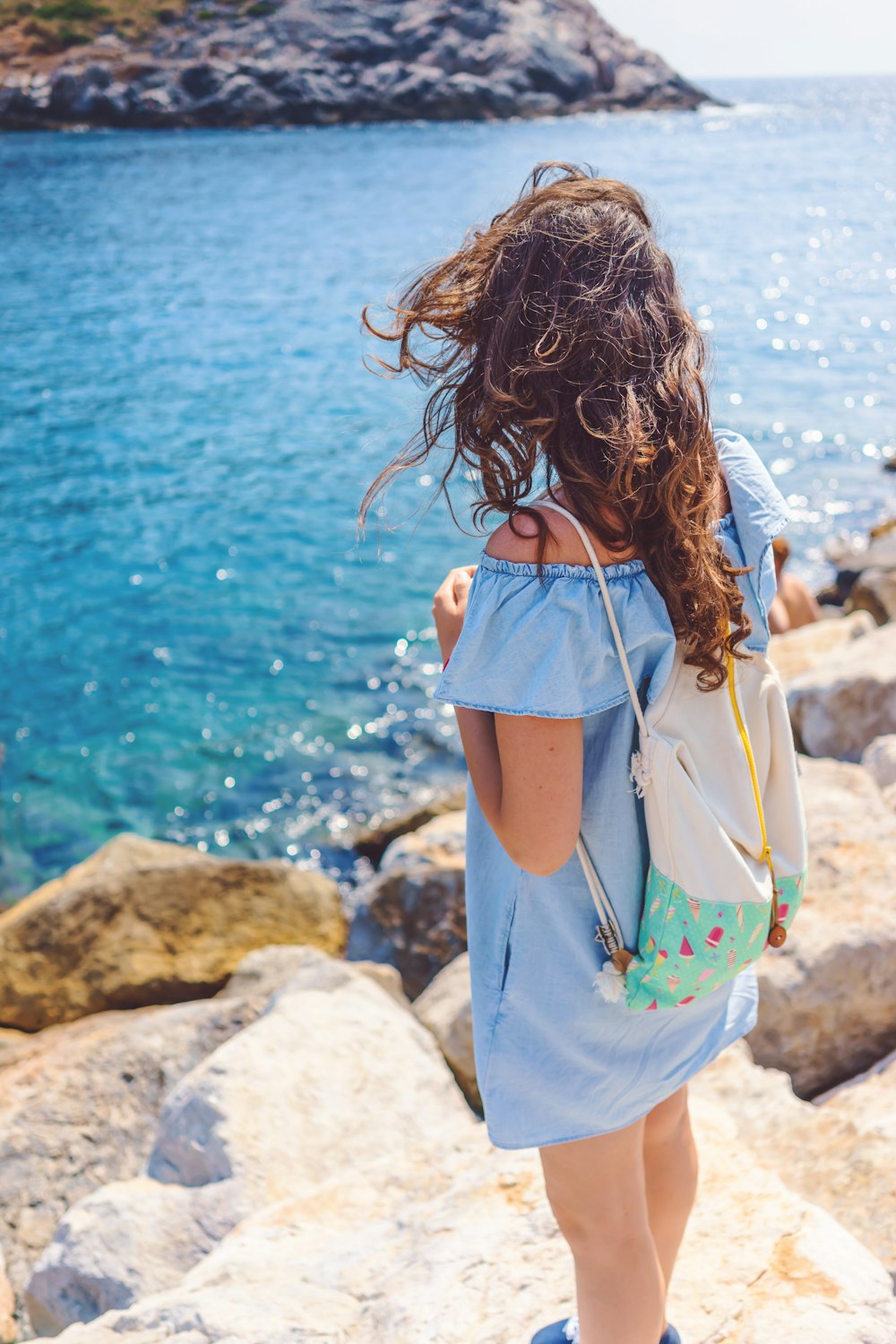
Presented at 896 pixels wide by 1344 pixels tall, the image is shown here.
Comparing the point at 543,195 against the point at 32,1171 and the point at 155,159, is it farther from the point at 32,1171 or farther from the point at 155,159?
the point at 155,159

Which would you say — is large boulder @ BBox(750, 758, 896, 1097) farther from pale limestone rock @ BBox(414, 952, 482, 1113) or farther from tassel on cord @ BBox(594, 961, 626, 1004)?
tassel on cord @ BBox(594, 961, 626, 1004)

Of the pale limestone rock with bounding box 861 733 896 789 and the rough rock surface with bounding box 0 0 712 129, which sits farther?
the rough rock surface with bounding box 0 0 712 129

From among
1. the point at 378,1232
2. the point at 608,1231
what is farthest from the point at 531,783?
the point at 378,1232

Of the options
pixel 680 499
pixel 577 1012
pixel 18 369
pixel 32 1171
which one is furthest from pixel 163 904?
pixel 18 369

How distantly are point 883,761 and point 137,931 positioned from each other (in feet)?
11.2

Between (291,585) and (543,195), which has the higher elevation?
(543,195)

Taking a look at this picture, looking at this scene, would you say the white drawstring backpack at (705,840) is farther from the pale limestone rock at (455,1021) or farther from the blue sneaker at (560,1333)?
the pale limestone rock at (455,1021)

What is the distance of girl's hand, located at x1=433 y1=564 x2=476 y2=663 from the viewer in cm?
172

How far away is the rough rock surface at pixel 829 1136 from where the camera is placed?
2457 mm

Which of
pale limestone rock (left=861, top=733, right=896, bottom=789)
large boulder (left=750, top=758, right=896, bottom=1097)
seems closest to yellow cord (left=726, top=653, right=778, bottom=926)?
→ large boulder (left=750, top=758, right=896, bottom=1097)

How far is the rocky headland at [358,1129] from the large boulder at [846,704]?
0.12 ft

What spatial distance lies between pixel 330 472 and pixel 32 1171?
31.9ft

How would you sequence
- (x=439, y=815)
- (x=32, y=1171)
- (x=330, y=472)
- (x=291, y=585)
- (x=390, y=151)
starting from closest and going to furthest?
(x=32, y=1171) < (x=439, y=815) < (x=291, y=585) < (x=330, y=472) < (x=390, y=151)

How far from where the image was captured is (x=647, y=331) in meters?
1.52
